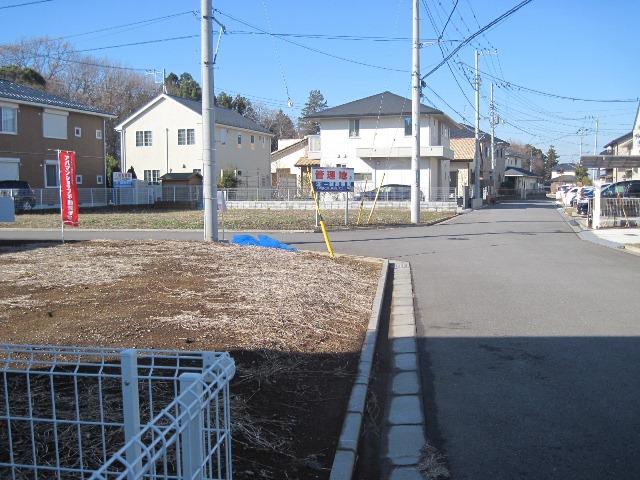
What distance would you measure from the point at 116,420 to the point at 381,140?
4449 cm

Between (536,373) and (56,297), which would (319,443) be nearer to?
(536,373)

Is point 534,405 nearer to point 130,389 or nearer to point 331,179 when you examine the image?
point 130,389

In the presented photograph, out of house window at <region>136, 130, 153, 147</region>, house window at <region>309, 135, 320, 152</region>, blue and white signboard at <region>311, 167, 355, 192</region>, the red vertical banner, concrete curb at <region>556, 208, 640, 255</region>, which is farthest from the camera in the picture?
house window at <region>136, 130, 153, 147</region>

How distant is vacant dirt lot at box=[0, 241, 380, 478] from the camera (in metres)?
4.57

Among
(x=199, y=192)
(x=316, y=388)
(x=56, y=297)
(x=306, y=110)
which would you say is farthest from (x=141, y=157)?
(x=306, y=110)

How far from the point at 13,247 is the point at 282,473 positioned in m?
12.9

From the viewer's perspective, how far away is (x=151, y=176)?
2039 inches

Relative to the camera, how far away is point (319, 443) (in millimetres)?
4461

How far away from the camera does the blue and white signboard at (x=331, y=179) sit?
2298cm

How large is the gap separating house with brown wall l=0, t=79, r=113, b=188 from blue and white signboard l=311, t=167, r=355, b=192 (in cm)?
2215

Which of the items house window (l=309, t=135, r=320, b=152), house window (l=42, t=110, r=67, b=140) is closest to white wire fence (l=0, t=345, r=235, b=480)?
house window (l=42, t=110, r=67, b=140)

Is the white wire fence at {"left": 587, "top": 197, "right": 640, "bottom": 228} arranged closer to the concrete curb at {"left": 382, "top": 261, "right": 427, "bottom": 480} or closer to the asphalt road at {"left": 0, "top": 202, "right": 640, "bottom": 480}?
the asphalt road at {"left": 0, "top": 202, "right": 640, "bottom": 480}

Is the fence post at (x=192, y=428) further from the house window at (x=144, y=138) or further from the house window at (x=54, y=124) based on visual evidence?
the house window at (x=144, y=138)

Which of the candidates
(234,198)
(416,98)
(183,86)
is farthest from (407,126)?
(183,86)
